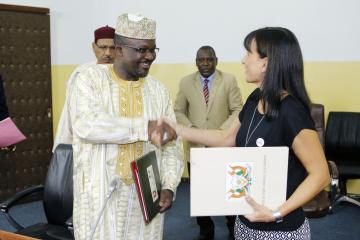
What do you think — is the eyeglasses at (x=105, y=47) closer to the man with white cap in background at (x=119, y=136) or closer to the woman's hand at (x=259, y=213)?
the man with white cap in background at (x=119, y=136)

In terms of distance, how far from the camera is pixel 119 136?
1.68 metres

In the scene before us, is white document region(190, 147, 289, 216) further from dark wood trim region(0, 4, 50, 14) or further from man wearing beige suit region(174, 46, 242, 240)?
dark wood trim region(0, 4, 50, 14)

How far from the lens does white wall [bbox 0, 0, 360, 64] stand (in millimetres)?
4977

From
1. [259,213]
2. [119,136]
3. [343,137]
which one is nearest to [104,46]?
[119,136]

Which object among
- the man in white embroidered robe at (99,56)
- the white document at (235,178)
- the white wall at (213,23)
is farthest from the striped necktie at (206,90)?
the white document at (235,178)

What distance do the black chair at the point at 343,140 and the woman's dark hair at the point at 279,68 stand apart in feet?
10.8

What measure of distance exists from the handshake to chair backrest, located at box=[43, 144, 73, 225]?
4.19ft

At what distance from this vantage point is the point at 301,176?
1689 mm

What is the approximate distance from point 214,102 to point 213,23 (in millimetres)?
1670

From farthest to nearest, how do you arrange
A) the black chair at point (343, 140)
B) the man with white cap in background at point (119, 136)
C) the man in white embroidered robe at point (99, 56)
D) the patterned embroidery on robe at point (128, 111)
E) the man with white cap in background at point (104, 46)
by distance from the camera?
the black chair at point (343, 140), the man with white cap in background at point (104, 46), the man in white embroidered robe at point (99, 56), the patterned embroidery on robe at point (128, 111), the man with white cap in background at point (119, 136)

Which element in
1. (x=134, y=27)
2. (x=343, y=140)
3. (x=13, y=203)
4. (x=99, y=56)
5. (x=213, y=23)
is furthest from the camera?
(x=213, y=23)

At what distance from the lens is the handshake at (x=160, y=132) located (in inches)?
68.0

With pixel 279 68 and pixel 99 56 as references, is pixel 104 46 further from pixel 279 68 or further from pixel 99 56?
pixel 279 68

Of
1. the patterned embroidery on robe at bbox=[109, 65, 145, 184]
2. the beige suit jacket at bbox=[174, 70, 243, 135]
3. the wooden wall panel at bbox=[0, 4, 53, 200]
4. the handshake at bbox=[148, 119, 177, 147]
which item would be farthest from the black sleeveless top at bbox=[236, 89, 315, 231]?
the wooden wall panel at bbox=[0, 4, 53, 200]
